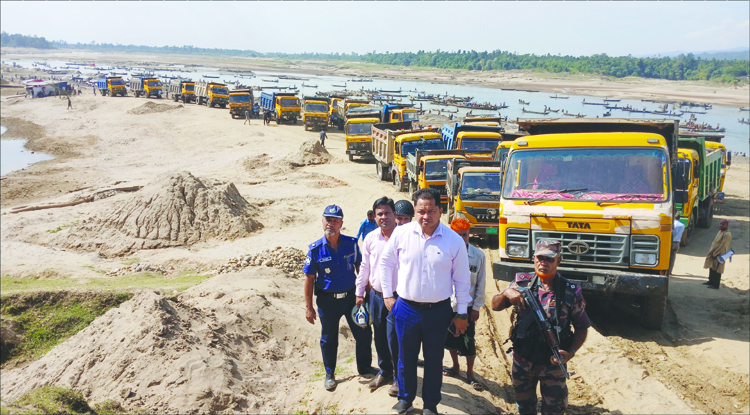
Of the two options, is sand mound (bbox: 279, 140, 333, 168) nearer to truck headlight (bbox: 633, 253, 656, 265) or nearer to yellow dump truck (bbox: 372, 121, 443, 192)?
yellow dump truck (bbox: 372, 121, 443, 192)

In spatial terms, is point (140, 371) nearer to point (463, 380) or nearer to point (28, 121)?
point (463, 380)

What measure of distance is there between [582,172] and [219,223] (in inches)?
410

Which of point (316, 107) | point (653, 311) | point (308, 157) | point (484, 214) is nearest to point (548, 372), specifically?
point (653, 311)

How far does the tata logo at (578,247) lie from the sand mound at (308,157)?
20.1 m

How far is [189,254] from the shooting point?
1347 centimetres

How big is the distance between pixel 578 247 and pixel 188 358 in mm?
5019

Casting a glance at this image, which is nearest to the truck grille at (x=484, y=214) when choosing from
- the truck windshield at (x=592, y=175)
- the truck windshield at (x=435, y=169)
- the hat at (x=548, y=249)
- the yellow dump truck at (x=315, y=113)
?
the truck windshield at (x=435, y=169)

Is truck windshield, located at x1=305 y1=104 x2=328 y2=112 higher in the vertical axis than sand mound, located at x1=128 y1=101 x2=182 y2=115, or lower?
higher

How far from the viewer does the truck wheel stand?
7.48 m

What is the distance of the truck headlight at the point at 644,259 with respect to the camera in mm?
6914

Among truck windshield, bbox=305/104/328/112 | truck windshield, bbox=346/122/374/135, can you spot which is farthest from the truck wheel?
truck windshield, bbox=305/104/328/112

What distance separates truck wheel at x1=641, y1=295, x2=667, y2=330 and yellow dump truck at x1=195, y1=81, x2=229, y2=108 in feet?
162

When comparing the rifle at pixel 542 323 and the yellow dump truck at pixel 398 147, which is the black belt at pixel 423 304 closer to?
the rifle at pixel 542 323

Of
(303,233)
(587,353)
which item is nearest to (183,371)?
(587,353)
